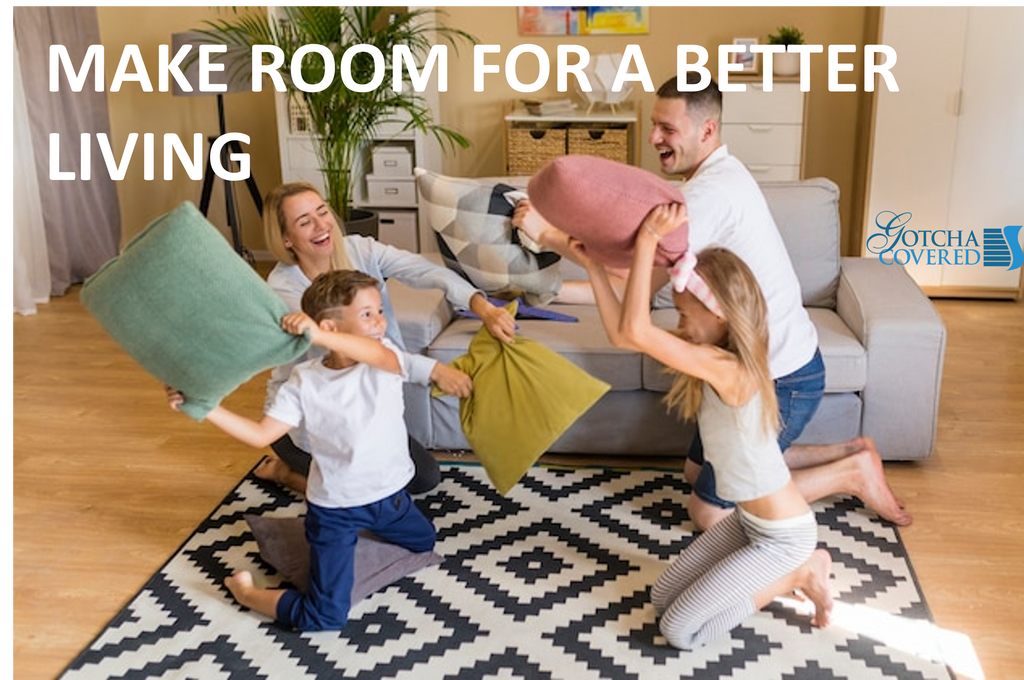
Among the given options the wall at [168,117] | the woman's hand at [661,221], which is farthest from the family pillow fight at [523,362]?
the wall at [168,117]

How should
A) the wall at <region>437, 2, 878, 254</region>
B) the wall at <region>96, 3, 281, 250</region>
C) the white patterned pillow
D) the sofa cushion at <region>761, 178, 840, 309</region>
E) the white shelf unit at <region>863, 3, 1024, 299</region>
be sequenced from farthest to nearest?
1. the wall at <region>96, 3, 281, 250</region>
2. the wall at <region>437, 2, 878, 254</region>
3. the white shelf unit at <region>863, 3, 1024, 299</region>
4. the sofa cushion at <region>761, 178, 840, 309</region>
5. the white patterned pillow

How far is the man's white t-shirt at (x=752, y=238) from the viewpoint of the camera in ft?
8.26

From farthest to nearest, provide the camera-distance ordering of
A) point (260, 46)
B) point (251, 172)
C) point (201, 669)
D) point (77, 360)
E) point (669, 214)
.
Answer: point (251, 172) < point (260, 46) < point (77, 360) < point (201, 669) < point (669, 214)

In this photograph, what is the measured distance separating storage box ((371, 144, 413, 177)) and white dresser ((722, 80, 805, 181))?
145 cm

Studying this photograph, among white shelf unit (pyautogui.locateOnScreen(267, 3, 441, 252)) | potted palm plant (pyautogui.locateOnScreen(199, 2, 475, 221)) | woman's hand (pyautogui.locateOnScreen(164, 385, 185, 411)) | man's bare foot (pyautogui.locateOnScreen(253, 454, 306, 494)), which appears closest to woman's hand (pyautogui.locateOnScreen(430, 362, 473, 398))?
woman's hand (pyautogui.locateOnScreen(164, 385, 185, 411))

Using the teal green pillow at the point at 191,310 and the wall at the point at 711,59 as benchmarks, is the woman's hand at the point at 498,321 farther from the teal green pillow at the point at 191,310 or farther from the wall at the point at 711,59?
the wall at the point at 711,59

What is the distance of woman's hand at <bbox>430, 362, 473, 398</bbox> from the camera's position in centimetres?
267

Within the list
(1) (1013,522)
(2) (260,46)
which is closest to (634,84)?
(2) (260,46)

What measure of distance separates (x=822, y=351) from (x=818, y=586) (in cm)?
85

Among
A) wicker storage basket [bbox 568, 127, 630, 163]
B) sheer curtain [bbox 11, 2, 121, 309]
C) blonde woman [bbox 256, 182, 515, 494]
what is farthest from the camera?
wicker storage basket [bbox 568, 127, 630, 163]

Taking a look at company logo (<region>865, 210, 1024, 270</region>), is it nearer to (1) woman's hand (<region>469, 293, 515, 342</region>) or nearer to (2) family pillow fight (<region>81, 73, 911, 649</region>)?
(2) family pillow fight (<region>81, 73, 911, 649</region>)

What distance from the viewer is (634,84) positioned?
5.59m

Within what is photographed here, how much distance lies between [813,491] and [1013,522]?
515mm

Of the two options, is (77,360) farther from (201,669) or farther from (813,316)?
(813,316)
